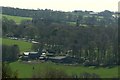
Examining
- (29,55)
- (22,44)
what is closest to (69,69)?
(29,55)

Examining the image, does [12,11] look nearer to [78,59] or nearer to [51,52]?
[51,52]

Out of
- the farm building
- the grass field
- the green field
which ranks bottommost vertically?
the grass field

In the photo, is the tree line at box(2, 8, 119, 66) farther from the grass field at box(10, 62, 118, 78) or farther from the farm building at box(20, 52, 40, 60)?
the grass field at box(10, 62, 118, 78)

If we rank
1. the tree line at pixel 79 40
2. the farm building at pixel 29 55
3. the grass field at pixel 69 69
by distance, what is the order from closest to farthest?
the grass field at pixel 69 69, the farm building at pixel 29 55, the tree line at pixel 79 40

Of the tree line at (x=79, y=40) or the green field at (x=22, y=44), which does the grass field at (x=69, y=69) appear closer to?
the tree line at (x=79, y=40)

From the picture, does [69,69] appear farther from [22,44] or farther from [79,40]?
[22,44]

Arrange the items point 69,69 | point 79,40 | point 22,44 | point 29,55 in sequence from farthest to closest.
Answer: point 79,40
point 22,44
point 29,55
point 69,69

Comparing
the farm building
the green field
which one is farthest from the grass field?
the green field

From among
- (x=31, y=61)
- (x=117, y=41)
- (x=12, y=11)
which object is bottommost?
(x=31, y=61)

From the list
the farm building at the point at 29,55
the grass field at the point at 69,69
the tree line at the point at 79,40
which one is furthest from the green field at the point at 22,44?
the grass field at the point at 69,69

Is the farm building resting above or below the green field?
below

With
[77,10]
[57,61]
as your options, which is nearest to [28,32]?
[57,61]
